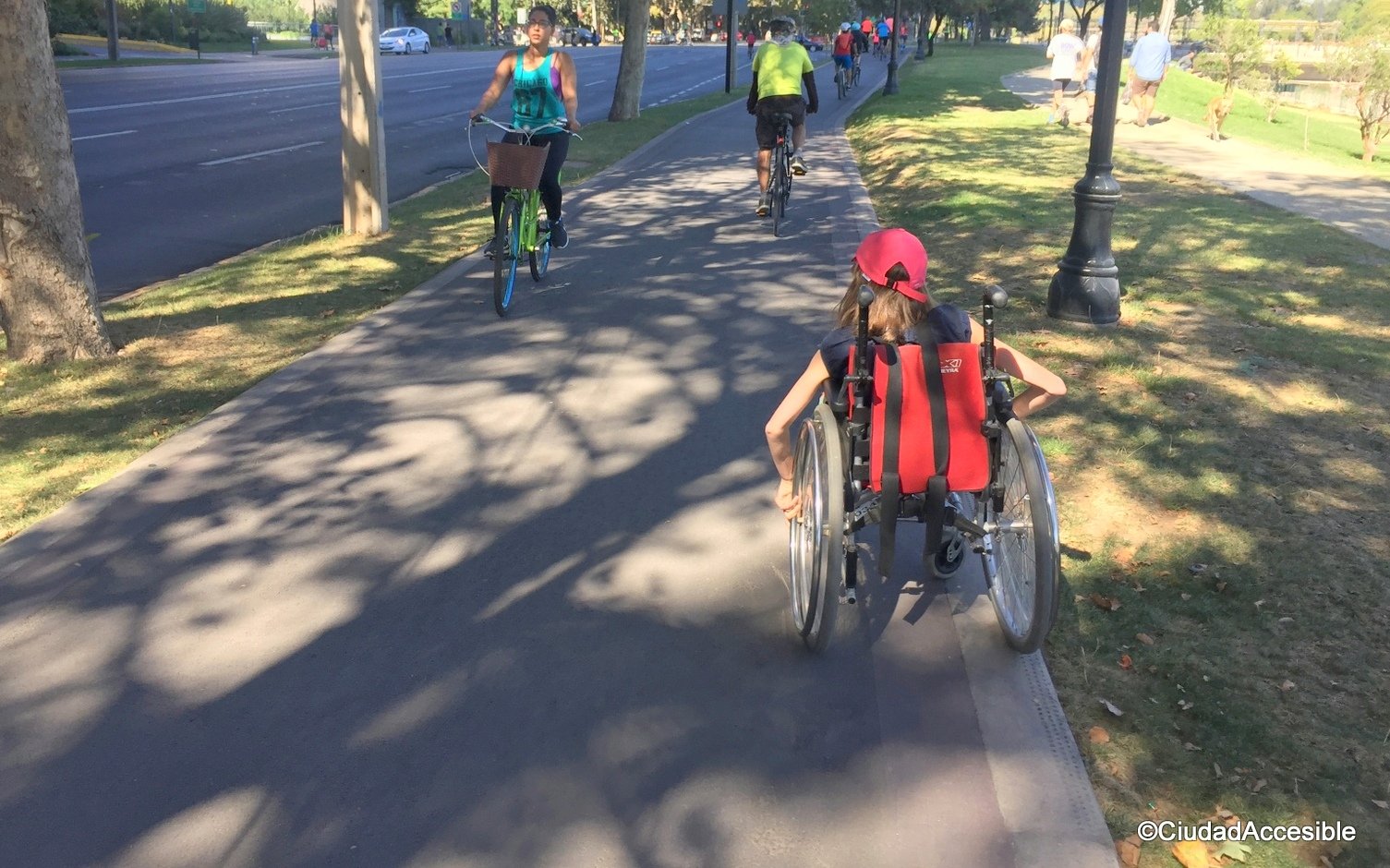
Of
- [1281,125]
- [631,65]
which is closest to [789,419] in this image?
[631,65]

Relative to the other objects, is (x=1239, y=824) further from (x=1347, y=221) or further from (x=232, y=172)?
(x=232, y=172)

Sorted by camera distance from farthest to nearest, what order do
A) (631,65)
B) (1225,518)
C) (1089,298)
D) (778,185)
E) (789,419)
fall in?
(631,65)
(778,185)
(1089,298)
(1225,518)
(789,419)

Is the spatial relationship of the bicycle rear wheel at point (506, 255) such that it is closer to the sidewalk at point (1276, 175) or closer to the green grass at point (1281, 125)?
the sidewalk at point (1276, 175)

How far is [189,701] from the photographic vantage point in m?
3.74

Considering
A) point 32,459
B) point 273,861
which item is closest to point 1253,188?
point 32,459

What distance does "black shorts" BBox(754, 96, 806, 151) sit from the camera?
12.0 m

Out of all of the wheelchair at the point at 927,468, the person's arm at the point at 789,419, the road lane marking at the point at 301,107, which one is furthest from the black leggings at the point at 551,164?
the road lane marking at the point at 301,107

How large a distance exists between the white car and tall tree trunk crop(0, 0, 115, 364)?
2314 inches

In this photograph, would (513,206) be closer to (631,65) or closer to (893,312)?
(893,312)

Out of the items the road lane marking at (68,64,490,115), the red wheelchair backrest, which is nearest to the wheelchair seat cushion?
the red wheelchair backrest

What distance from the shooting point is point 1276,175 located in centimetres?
1609

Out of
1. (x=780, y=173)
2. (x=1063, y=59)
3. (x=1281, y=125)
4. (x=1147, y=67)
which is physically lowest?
(x=1281, y=125)

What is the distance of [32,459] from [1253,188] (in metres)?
13.5

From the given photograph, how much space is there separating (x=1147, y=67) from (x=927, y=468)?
67.7ft
